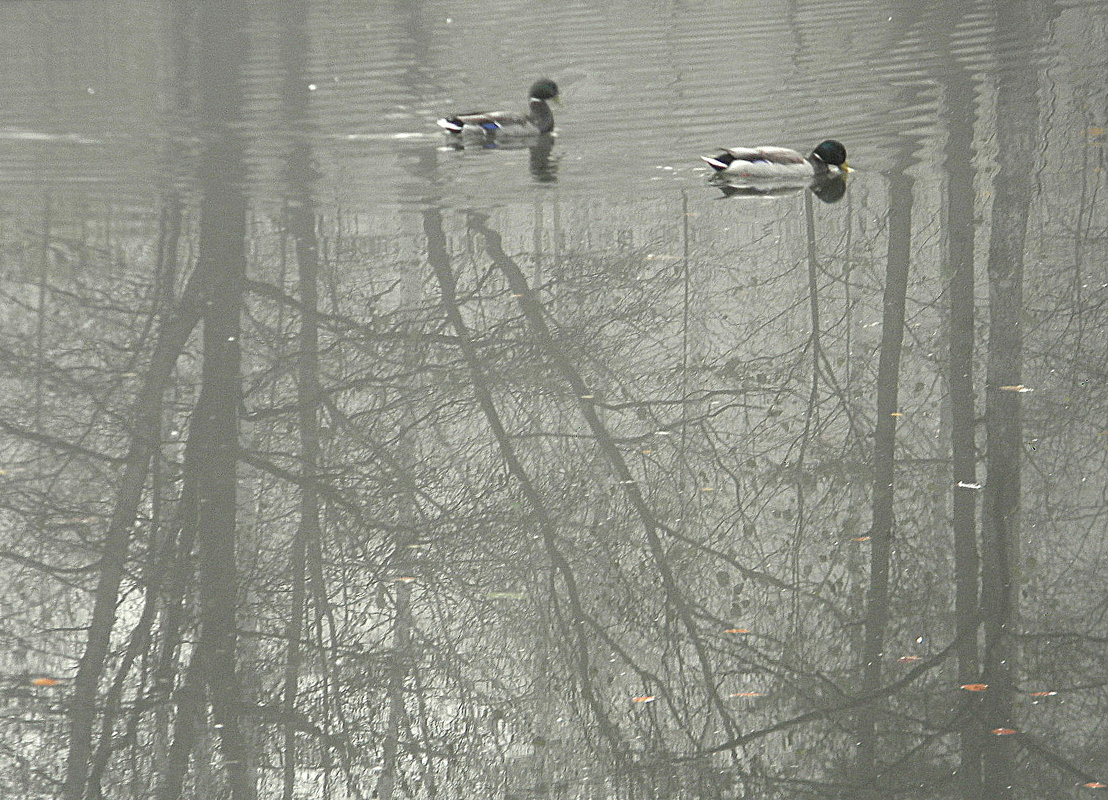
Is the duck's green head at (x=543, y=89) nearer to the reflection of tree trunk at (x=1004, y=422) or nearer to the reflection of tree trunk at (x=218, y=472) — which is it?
the reflection of tree trunk at (x=218, y=472)

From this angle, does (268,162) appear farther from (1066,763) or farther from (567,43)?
(1066,763)

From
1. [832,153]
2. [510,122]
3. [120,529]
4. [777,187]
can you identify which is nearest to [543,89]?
[510,122]

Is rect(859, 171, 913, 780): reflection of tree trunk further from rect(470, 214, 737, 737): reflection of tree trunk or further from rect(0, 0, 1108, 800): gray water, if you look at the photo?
rect(470, 214, 737, 737): reflection of tree trunk

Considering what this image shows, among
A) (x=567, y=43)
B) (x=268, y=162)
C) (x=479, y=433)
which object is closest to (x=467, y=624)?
(x=479, y=433)

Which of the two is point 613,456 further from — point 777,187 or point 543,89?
point 543,89

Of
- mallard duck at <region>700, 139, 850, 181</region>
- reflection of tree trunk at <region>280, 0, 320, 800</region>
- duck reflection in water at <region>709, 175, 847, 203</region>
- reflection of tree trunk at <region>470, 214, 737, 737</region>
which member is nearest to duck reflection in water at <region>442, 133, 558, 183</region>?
reflection of tree trunk at <region>280, 0, 320, 800</region>

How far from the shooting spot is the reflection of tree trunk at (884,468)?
494 cm

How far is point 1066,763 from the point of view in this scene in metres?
4.49

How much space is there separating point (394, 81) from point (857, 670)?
550 inches

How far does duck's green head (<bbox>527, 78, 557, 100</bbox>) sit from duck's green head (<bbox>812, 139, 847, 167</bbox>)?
3.46 metres

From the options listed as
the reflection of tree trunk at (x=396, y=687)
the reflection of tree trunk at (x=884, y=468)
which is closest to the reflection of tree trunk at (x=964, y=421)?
the reflection of tree trunk at (x=884, y=468)

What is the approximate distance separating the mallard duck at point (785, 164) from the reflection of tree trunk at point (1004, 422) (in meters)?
1.13

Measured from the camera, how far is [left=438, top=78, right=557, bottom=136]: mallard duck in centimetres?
1327

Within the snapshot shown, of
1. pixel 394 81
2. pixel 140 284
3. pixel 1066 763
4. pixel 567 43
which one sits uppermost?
pixel 567 43
